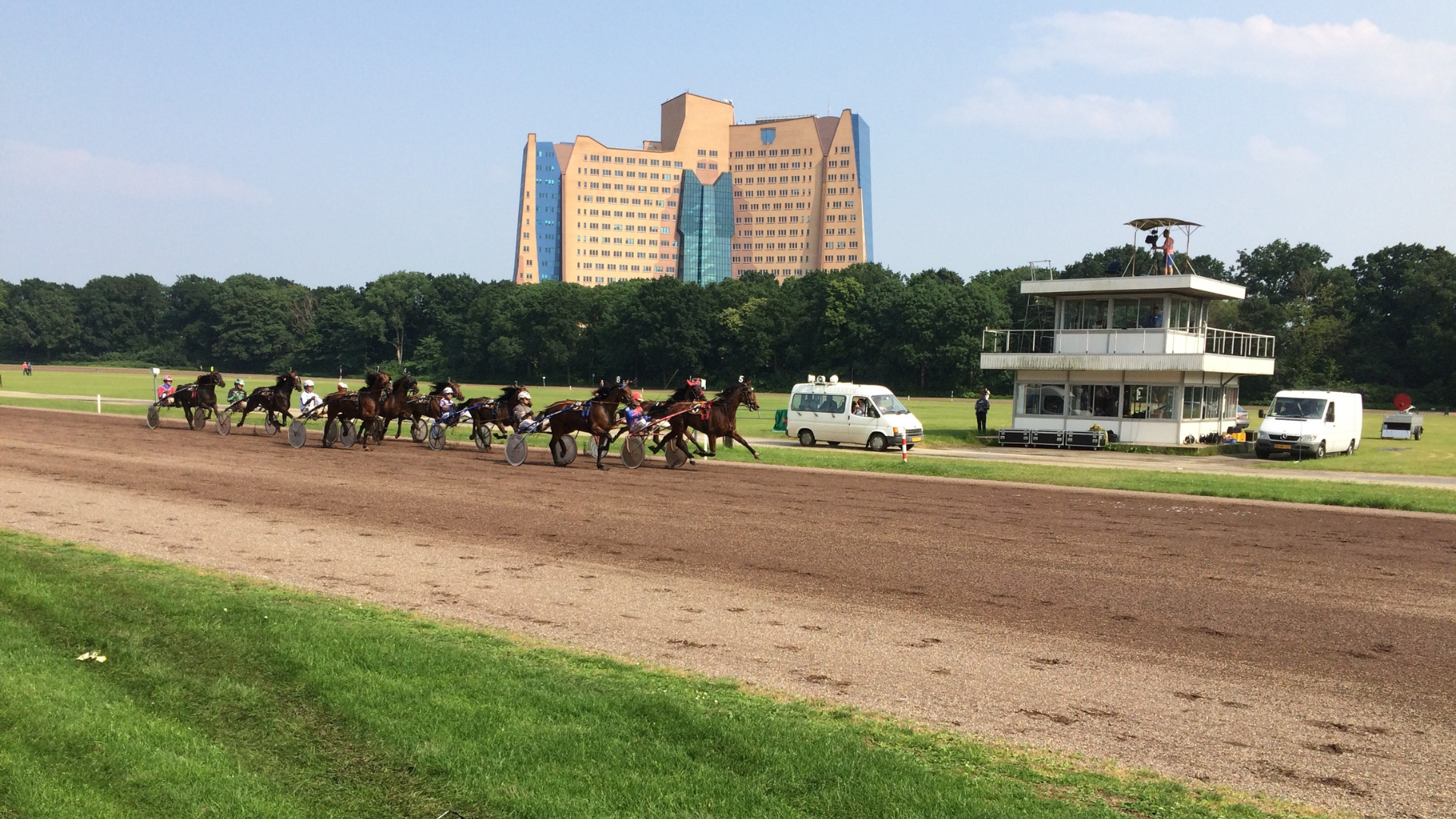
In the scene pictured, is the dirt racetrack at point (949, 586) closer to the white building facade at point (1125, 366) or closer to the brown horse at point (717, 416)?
the brown horse at point (717, 416)

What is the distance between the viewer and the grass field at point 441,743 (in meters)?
5.09

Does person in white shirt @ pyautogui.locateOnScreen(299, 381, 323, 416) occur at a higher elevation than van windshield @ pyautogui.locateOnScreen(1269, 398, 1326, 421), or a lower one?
lower

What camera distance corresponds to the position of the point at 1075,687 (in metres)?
7.38

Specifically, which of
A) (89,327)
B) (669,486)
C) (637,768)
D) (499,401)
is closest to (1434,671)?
(637,768)

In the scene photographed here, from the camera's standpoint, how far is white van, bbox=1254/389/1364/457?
32.9 meters

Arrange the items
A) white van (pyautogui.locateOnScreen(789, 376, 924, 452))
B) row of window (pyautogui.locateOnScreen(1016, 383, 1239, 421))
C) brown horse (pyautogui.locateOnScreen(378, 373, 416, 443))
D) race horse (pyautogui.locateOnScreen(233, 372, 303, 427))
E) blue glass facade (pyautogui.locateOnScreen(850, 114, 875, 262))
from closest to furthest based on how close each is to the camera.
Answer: brown horse (pyautogui.locateOnScreen(378, 373, 416, 443)) < race horse (pyautogui.locateOnScreen(233, 372, 303, 427)) < white van (pyautogui.locateOnScreen(789, 376, 924, 452)) < row of window (pyautogui.locateOnScreen(1016, 383, 1239, 421)) < blue glass facade (pyautogui.locateOnScreen(850, 114, 875, 262))

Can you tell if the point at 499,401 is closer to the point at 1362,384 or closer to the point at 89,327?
the point at 1362,384

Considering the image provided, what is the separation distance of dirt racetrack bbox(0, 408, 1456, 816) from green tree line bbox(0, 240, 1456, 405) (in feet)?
107

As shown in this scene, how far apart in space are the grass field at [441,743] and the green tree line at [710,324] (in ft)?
139

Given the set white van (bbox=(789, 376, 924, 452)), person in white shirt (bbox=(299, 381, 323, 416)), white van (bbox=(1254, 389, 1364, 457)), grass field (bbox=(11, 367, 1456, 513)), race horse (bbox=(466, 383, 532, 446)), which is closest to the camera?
grass field (bbox=(11, 367, 1456, 513))

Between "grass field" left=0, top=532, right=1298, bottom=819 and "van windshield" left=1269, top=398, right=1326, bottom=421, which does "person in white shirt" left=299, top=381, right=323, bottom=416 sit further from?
"van windshield" left=1269, top=398, right=1326, bottom=421

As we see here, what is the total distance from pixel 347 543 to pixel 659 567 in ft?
13.1

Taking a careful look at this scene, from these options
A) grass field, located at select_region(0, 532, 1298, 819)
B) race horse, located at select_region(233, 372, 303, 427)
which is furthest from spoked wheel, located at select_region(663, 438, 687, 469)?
grass field, located at select_region(0, 532, 1298, 819)

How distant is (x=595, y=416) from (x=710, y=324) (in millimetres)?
83727
